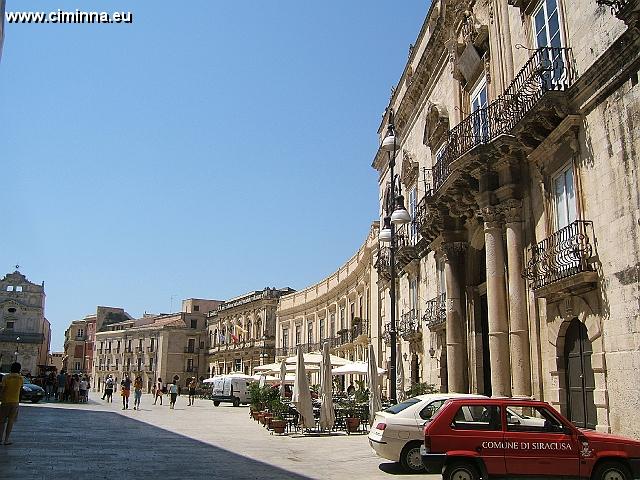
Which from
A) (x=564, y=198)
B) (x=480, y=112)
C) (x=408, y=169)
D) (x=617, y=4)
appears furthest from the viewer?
(x=408, y=169)

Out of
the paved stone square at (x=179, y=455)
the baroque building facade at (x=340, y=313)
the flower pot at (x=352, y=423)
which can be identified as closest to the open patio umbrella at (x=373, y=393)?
the flower pot at (x=352, y=423)

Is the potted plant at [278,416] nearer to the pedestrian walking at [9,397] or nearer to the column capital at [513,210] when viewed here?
the pedestrian walking at [9,397]

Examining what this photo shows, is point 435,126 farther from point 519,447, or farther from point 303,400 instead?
point 519,447

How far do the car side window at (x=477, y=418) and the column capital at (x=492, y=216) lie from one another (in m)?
6.75

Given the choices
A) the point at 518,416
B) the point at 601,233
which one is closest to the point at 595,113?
the point at 601,233

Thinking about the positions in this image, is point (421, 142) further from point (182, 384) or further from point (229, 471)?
point (182, 384)

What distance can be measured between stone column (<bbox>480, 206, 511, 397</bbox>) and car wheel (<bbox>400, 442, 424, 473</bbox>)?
4.15 metres

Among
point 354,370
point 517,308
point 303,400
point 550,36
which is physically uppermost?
point 550,36

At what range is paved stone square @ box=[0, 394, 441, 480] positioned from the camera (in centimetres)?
1051

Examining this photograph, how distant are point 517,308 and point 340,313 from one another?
32988 millimetres

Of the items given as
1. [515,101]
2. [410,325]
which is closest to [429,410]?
[515,101]

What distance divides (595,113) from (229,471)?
352 inches

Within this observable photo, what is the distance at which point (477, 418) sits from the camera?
9.40 metres

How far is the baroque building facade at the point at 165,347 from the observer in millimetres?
84000
